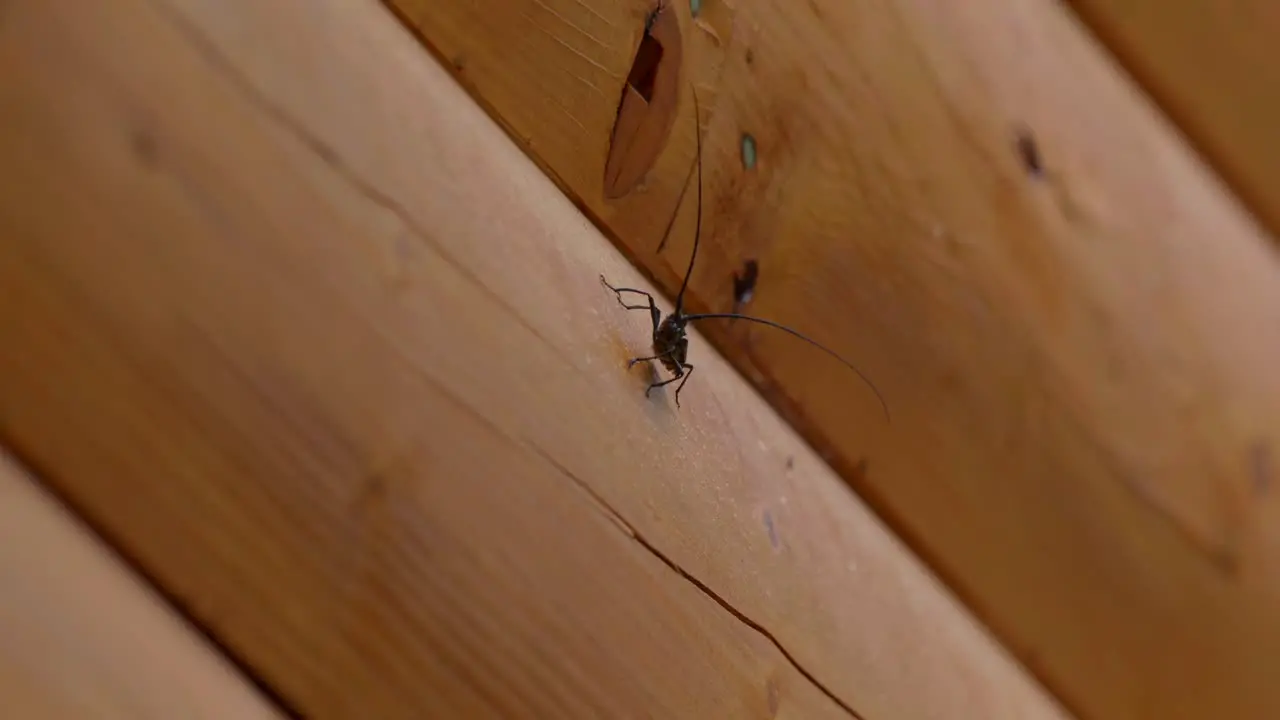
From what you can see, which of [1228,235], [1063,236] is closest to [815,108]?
[1063,236]

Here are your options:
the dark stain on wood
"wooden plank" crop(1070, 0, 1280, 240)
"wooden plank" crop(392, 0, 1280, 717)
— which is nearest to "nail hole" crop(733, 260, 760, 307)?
"wooden plank" crop(392, 0, 1280, 717)

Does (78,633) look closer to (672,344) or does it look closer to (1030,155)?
(672,344)

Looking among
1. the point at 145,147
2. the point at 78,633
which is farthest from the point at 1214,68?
the point at 78,633

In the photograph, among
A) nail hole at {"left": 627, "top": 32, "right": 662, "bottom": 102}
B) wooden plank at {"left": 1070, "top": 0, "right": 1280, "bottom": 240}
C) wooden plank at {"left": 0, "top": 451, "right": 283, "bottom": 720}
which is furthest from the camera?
wooden plank at {"left": 1070, "top": 0, "right": 1280, "bottom": 240}

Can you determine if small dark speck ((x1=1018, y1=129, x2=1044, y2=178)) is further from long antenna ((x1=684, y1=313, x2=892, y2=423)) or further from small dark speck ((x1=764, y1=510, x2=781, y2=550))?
small dark speck ((x1=764, y1=510, x2=781, y2=550))

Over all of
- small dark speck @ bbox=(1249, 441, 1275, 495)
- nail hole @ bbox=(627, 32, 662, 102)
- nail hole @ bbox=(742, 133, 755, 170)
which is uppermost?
nail hole @ bbox=(627, 32, 662, 102)

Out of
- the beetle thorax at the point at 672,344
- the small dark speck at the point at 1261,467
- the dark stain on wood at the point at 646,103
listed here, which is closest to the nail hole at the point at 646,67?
the dark stain on wood at the point at 646,103
